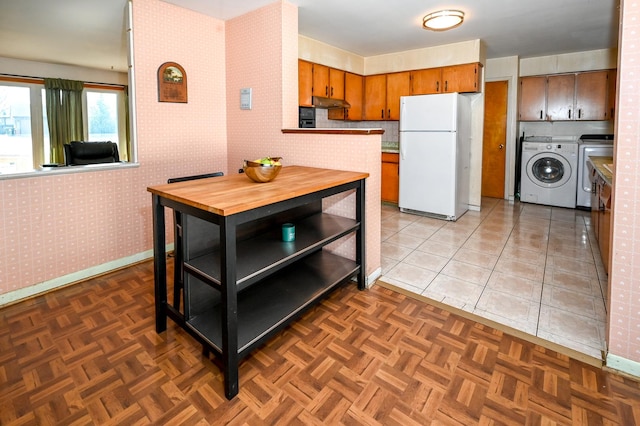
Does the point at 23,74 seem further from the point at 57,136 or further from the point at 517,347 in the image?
the point at 517,347

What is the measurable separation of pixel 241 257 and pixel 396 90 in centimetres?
430

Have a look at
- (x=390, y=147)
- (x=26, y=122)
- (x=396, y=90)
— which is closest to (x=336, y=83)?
(x=396, y=90)

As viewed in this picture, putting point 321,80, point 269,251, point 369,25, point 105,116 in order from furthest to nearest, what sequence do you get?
point 105,116, point 321,80, point 369,25, point 269,251

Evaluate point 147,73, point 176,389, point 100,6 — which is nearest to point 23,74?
point 100,6

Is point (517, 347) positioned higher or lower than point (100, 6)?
lower

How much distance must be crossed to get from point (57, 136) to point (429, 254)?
627 cm

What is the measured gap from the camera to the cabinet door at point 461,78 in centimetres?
455

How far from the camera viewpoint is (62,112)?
19.3 feet

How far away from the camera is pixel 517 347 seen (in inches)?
76.0

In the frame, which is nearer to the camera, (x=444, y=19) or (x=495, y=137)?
(x=444, y=19)

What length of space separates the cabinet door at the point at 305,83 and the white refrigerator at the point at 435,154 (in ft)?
4.20

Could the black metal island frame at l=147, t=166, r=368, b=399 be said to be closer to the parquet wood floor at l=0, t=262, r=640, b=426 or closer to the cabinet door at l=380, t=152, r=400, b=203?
the parquet wood floor at l=0, t=262, r=640, b=426

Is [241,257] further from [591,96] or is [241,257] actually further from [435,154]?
[591,96]

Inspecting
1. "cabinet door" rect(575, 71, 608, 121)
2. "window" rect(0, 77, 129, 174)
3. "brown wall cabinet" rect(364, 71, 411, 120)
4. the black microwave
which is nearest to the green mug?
the black microwave
